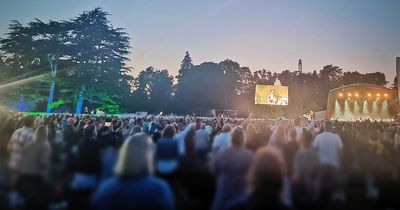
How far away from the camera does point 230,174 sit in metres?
4.26

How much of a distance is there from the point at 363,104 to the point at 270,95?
12.1 m

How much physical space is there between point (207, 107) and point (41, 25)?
34220 mm

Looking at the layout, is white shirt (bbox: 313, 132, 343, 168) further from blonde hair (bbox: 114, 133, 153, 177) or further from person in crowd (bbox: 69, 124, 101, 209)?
person in crowd (bbox: 69, 124, 101, 209)

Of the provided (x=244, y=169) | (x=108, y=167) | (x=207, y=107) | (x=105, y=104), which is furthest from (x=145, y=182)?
(x=207, y=107)

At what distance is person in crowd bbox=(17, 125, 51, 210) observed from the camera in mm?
3963

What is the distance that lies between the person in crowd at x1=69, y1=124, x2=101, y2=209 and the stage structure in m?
41.0

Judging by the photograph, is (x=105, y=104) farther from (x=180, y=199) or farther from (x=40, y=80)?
(x=180, y=199)

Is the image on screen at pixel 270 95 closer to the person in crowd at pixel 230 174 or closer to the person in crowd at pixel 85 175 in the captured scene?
the person in crowd at pixel 230 174

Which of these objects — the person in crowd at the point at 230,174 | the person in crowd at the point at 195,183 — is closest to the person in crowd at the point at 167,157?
the person in crowd at the point at 195,183

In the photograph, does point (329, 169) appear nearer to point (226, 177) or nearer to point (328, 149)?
point (328, 149)

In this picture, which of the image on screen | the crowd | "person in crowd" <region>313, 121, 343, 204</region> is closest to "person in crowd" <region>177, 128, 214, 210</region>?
the crowd

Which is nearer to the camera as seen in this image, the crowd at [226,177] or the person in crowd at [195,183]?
the crowd at [226,177]

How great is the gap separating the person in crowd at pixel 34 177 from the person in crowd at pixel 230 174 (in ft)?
7.16

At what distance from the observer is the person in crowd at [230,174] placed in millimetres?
4163
